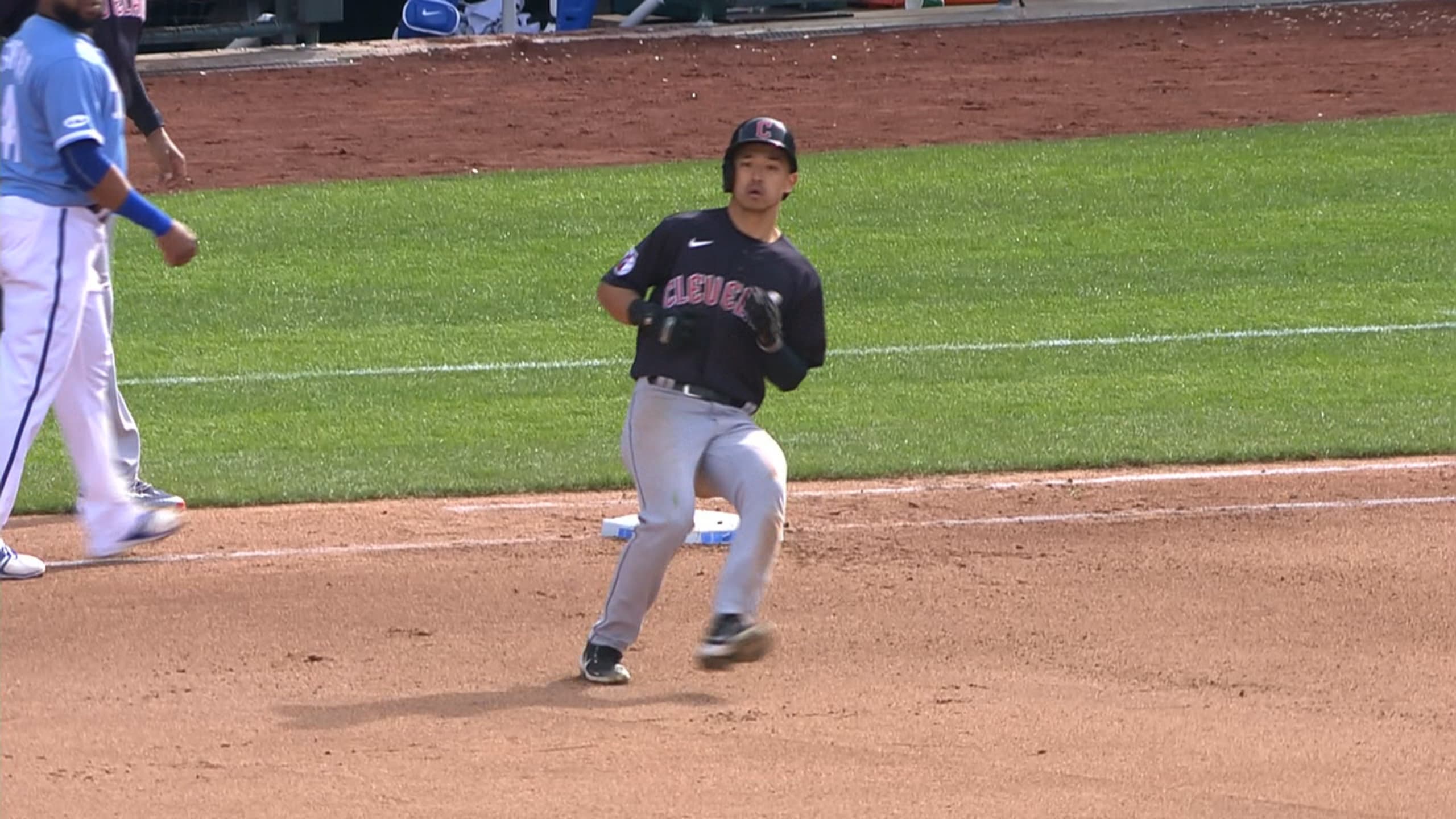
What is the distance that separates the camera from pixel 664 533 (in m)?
5.66

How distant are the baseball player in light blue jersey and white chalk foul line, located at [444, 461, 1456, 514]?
1.88m

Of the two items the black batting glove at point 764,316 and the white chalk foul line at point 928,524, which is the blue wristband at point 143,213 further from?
the black batting glove at point 764,316

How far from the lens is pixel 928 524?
760cm

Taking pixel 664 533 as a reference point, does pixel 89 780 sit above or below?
below

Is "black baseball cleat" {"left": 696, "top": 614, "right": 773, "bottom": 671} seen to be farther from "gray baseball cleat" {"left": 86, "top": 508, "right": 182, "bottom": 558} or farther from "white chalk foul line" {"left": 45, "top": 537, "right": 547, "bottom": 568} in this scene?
"gray baseball cleat" {"left": 86, "top": 508, "right": 182, "bottom": 558}

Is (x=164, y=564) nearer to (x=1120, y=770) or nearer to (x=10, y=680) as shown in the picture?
(x=10, y=680)

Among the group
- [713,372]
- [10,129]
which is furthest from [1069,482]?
[10,129]

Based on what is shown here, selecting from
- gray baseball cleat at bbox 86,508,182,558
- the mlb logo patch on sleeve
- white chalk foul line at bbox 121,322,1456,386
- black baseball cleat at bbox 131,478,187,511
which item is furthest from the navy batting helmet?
white chalk foul line at bbox 121,322,1456,386

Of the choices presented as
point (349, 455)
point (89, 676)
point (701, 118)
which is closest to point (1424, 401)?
point (349, 455)

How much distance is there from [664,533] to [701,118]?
42.4 ft

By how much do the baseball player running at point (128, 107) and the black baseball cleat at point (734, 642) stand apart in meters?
2.59

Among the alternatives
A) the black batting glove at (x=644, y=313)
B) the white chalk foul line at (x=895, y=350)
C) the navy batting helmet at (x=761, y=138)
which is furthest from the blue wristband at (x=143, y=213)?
the white chalk foul line at (x=895, y=350)

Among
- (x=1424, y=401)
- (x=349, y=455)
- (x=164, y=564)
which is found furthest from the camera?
(x=1424, y=401)

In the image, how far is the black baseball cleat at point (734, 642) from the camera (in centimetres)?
543
